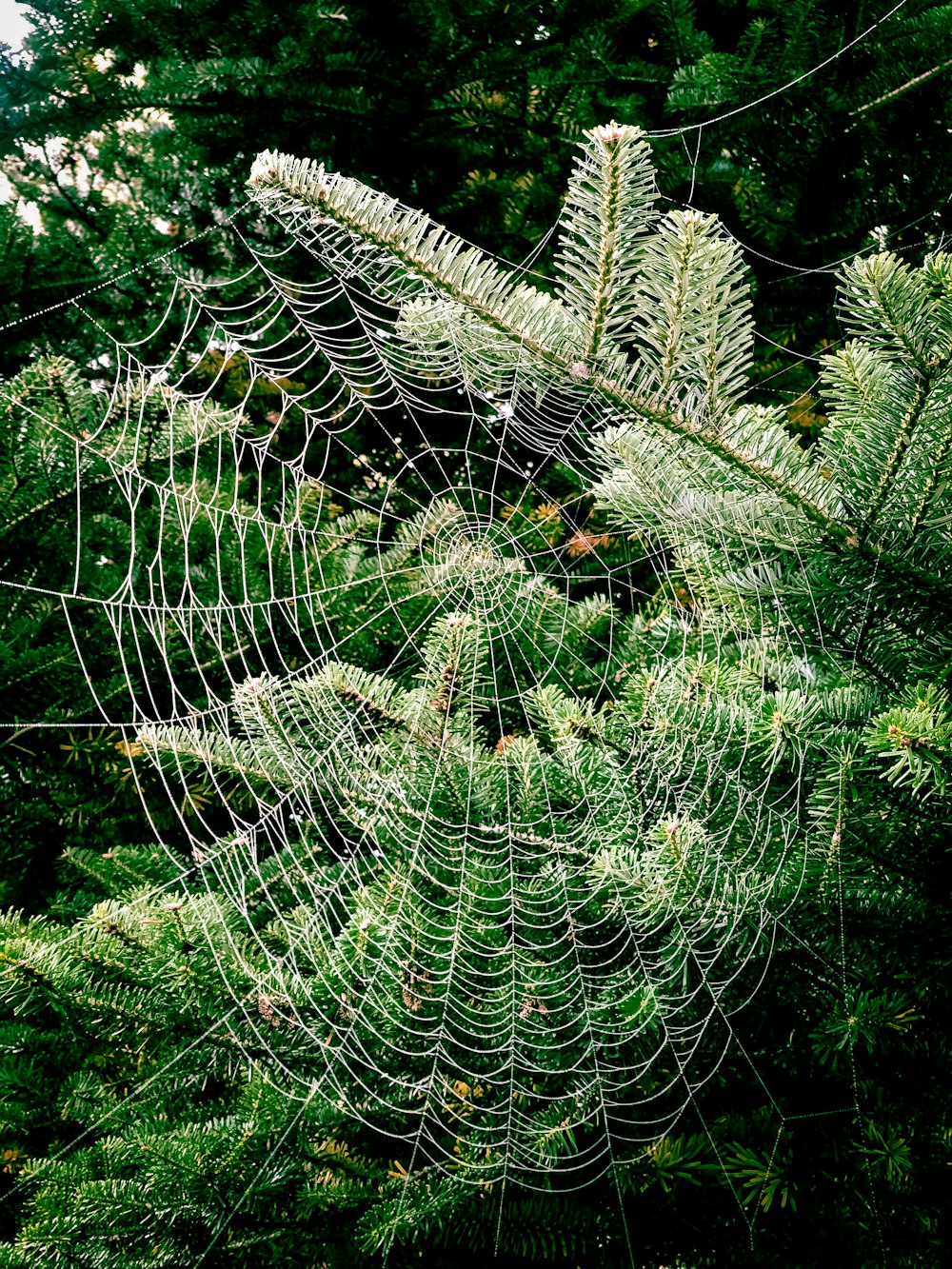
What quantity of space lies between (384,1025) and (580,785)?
0.43 metres

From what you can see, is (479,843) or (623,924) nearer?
(623,924)

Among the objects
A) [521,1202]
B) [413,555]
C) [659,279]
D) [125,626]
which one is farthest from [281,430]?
[521,1202]

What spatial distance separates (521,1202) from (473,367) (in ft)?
3.49

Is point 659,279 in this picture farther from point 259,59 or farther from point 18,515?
point 259,59

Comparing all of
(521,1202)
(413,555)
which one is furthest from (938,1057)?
(413,555)

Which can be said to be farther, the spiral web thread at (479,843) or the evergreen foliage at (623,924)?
the spiral web thread at (479,843)

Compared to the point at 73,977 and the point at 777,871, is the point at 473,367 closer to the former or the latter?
the point at 777,871

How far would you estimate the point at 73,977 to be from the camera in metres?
1.19

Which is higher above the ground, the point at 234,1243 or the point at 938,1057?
the point at 938,1057

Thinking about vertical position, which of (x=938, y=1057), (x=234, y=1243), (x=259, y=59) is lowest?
(x=234, y=1243)

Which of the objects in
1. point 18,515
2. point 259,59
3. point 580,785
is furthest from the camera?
point 259,59

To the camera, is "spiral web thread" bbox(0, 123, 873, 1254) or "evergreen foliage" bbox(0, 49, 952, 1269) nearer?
"evergreen foliage" bbox(0, 49, 952, 1269)

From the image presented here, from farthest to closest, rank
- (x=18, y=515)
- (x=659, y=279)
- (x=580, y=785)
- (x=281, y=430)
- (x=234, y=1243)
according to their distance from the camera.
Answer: (x=281, y=430)
(x=18, y=515)
(x=580, y=785)
(x=234, y=1243)
(x=659, y=279)

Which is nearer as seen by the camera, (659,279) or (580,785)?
(659,279)
